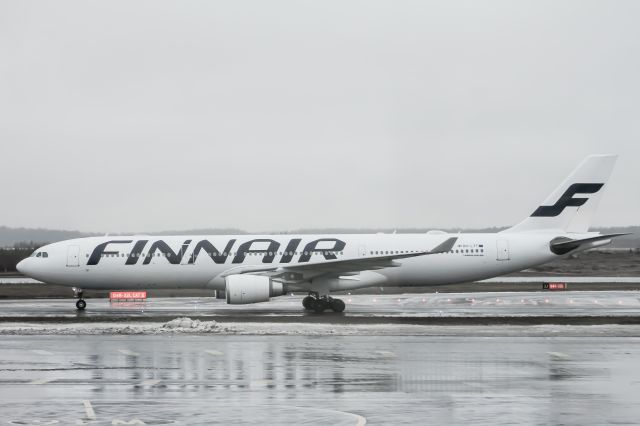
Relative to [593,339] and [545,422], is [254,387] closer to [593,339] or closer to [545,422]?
[545,422]

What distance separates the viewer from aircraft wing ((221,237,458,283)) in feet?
110

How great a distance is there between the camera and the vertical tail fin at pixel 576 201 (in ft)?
128

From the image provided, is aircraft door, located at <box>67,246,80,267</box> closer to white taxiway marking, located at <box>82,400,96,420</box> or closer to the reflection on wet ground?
the reflection on wet ground

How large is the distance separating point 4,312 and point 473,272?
18958 millimetres

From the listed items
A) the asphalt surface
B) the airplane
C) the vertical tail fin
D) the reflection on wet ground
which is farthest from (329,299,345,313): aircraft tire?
the reflection on wet ground

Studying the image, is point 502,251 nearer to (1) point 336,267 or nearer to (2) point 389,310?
(2) point 389,310

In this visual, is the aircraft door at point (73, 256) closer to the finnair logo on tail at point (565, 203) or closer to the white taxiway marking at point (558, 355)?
the finnair logo on tail at point (565, 203)

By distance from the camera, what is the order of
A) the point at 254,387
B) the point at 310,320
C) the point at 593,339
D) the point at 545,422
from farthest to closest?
the point at 310,320
the point at 593,339
the point at 254,387
the point at 545,422

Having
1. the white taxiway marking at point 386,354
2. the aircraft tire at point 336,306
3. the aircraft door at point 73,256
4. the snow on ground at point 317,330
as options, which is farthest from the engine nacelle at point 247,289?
the white taxiway marking at point 386,354

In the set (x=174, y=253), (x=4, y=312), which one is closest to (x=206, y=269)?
(x=174, y=253)

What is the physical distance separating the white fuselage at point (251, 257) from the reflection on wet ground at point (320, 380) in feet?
44.1

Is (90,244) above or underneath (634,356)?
above

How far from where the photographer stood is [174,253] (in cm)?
3666

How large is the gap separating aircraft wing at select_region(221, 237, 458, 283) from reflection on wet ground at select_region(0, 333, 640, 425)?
1065 centimetres
